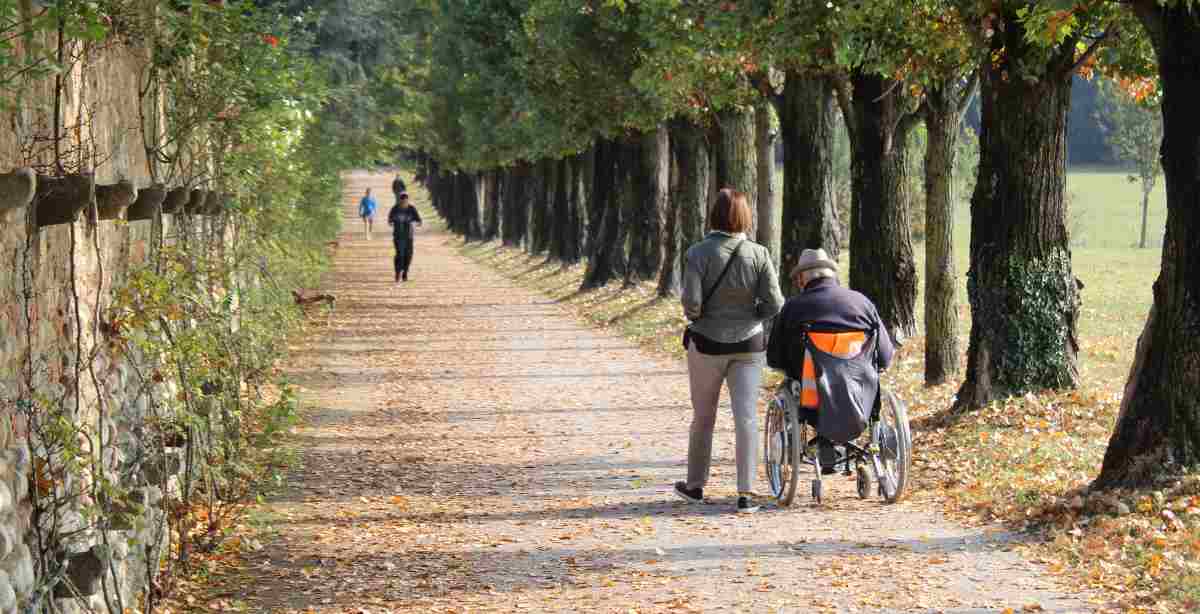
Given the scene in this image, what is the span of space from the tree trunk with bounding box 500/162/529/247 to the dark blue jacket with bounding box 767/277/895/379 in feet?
131

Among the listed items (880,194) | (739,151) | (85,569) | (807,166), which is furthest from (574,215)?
(85,569)

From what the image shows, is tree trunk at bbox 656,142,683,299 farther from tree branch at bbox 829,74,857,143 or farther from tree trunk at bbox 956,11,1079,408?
tree trunk at bbox 956,11,1079,408

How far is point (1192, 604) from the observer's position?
6.86m

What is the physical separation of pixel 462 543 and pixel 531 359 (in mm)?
10061

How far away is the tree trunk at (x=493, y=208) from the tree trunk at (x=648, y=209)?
27.5m

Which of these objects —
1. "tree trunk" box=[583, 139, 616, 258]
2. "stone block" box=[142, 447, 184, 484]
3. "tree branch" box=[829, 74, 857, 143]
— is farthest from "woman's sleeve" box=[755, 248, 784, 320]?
"tree trunk" box=[583, 139, 616, 258]

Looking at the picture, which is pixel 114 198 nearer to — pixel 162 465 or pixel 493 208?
pixel 162 465

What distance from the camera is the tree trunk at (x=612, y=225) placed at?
29.7m

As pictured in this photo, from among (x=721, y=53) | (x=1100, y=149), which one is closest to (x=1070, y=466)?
(x=721, y=53)

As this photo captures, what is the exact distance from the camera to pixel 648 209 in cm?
2828

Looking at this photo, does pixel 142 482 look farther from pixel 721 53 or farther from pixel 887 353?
pixel 721 53

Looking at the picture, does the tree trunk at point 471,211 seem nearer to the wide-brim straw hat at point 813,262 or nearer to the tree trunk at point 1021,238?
the tree trunk at point 1021,238

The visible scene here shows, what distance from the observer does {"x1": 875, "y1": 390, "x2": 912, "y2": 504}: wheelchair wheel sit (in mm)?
9062

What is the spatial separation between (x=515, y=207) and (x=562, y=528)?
1657 inches
